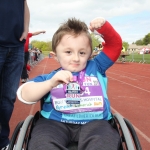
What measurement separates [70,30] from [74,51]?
173 mm

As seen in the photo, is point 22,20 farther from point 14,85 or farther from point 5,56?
point 14,85

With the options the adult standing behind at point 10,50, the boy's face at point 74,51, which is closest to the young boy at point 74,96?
the boy's face at point 74,51

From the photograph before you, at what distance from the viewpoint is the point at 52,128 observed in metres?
1.52

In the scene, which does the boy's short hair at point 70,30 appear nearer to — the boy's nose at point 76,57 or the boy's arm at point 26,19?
the boy's nose at point 76,57

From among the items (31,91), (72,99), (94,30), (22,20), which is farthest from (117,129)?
(22,20)

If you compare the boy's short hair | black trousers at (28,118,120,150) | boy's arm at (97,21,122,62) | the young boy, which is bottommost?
black trousers at (28,118,120,150)

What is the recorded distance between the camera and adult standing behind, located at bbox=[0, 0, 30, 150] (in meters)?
2.05

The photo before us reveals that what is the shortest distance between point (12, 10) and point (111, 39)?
2.74 ft

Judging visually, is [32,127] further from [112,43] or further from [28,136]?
[112,43]

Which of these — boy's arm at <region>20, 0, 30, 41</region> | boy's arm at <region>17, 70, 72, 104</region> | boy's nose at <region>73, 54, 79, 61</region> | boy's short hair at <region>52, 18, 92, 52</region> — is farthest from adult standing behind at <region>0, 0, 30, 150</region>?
boy's nose at <region>73, 54, 79, 61</region>

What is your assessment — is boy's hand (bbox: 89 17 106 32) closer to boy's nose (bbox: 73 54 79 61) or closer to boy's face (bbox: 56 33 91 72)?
boy's face (bbox: 56 33 91 72)

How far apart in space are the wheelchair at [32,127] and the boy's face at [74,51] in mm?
343

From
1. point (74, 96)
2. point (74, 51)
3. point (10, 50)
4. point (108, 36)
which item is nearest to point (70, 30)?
point (74, 51)

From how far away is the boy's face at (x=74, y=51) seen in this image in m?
1.65
